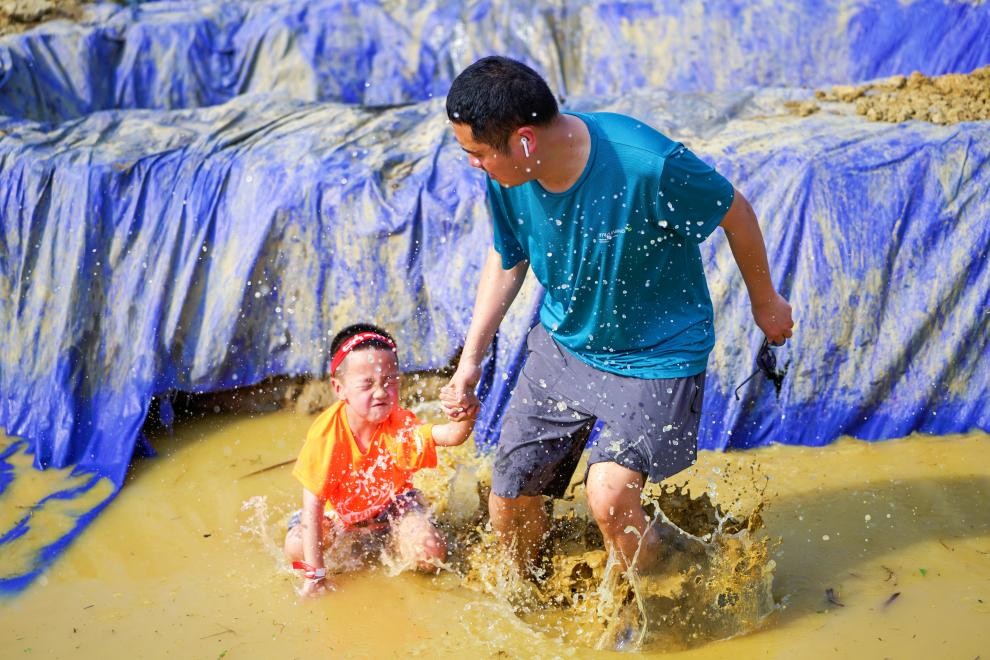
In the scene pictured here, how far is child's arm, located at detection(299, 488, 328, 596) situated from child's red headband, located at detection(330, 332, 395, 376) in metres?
0.48

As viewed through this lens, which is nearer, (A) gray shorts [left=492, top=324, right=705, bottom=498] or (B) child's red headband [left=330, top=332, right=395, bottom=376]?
(A) gray shorts [left=492, top=324, right=705, bottom=498]

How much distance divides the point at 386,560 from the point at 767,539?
4.60 feet

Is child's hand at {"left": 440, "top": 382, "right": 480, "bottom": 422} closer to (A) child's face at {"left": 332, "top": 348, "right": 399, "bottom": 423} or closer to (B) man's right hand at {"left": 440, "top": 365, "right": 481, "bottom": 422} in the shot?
(B) man's right hand at {"left": 440, "top": 365, "right": 481, "bottom": 422}

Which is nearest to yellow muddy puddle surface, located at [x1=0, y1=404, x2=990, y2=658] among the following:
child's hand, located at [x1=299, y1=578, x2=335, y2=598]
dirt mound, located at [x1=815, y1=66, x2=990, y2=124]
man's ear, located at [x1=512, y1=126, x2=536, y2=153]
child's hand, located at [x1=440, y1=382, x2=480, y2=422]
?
child's hand, located at [x1=299, y1=578, x2=335, y2=598]

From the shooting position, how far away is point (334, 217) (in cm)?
502

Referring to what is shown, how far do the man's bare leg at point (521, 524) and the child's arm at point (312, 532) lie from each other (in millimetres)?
628

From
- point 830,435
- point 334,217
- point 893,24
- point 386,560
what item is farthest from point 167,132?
point 893,24

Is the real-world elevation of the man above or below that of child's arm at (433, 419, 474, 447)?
above

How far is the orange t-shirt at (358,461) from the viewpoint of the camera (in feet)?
11.8

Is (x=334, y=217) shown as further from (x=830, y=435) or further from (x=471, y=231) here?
(x=830, y=435)

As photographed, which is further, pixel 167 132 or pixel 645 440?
pixel 167 132

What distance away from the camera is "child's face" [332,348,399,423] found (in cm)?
351

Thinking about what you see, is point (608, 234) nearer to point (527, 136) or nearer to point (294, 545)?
point (527, 136)

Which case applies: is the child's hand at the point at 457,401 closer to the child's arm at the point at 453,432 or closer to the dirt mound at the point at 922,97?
the child's arm at the point at 453,432
